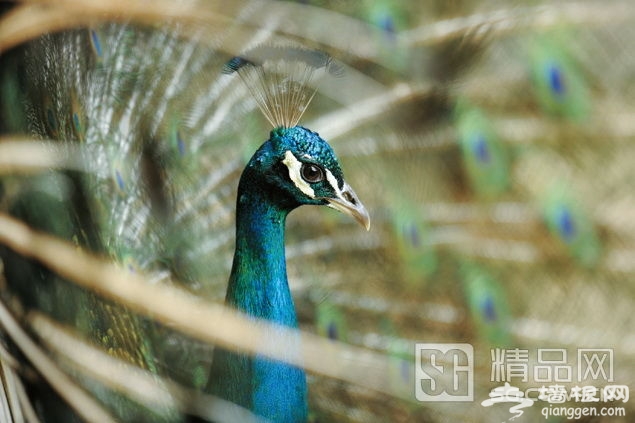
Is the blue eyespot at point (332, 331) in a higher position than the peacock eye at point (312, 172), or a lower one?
lower

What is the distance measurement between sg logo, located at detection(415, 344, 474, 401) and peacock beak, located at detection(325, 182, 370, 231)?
217mm

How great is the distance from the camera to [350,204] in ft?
2.91

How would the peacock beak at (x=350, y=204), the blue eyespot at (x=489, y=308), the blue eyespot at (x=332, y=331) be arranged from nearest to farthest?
the peacock beak at (x=350, y=204)
the blue eyespot at (x=489, y=308)
the blue eyespot at (x=332, y=331)

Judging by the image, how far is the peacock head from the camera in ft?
2.90

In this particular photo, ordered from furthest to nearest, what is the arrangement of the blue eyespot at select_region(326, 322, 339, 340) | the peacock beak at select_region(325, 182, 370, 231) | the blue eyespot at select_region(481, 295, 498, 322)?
1. the blue eyespot at select_region(326, 322, 339, 340)
2. the blue eyespot at select_region(481, 295, 498, 322)
3. the peacock beak at select_region(325, 182, 370, 231)

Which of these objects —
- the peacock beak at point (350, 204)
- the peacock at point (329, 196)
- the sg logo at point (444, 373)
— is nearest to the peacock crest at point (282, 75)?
the peacock at point (329, 196)

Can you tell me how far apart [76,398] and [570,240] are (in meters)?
0.73

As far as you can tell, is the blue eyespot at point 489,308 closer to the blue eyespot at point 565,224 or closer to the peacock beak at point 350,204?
the blue eyespot at point 565,224

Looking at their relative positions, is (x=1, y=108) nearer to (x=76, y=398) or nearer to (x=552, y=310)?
(x=76, y=398)

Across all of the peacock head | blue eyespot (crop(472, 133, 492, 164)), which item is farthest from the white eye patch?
blue eyespot (crop(472, 133, 492, 164))

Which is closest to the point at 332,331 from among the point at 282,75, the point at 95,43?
the point at 282,75

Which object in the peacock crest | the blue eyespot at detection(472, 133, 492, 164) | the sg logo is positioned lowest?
the sg logo

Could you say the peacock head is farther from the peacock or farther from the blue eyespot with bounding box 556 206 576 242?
the blue eyespot with bounding box 556 206 576 242

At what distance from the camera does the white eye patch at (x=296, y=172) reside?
35.3 inches
